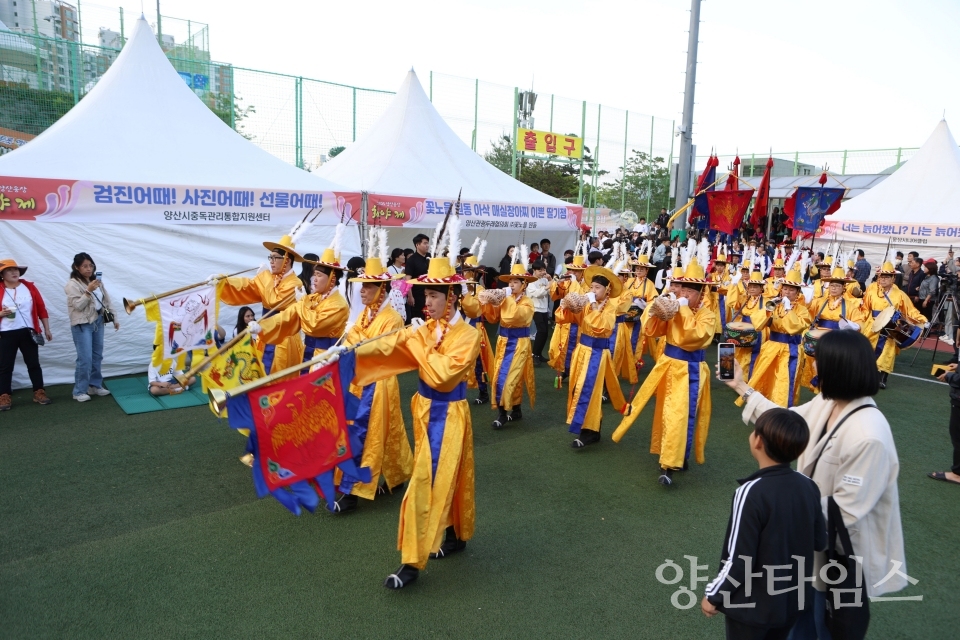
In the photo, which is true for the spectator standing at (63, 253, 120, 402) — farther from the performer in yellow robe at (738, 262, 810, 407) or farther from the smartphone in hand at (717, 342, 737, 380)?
the performer in yellow robe at (738, 262, 810, 407)

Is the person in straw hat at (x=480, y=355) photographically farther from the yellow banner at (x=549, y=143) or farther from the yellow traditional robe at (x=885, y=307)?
the yellow banner at (x=549, y=143)

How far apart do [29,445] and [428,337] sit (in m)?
4.20

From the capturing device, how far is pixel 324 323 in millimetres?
4914

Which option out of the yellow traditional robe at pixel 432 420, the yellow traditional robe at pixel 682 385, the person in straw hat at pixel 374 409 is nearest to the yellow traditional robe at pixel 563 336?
the yellow traditional robe at pixel 682 385

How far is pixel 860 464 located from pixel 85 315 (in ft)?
24.0

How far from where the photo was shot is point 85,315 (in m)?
6.86

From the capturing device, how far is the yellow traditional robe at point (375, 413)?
4.45 m

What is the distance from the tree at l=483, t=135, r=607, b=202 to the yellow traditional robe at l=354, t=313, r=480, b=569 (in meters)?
17.9

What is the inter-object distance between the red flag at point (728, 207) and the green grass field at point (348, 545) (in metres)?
5.02

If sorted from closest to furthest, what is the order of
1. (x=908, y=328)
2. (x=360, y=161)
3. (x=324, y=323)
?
(x=324, y=323)
(x=908, y=328)
(x=360, y=161)

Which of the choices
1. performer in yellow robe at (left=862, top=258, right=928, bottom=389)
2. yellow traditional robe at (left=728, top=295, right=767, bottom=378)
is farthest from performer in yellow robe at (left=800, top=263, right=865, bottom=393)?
yellow traditional robe at (left=728, top=295, right=767, bottom=378)

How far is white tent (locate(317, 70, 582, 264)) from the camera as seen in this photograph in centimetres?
988

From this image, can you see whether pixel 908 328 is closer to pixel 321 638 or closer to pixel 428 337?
pixel 428 337

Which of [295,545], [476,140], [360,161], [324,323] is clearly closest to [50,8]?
[476,140]
